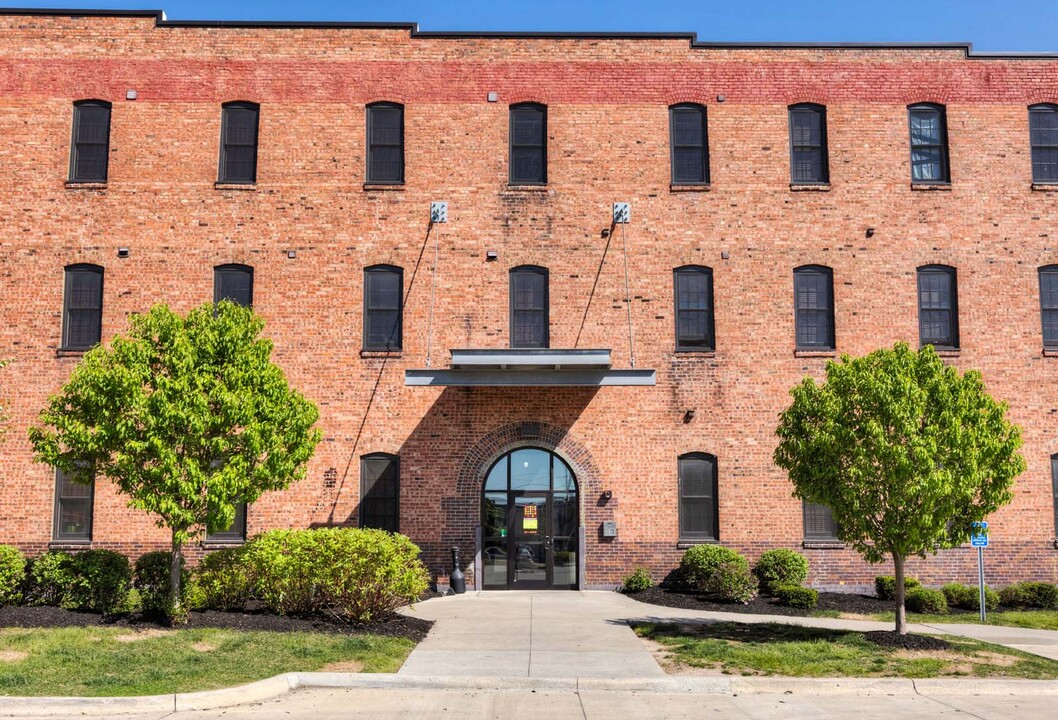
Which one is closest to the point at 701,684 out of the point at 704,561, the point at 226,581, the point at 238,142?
the point at 704,561

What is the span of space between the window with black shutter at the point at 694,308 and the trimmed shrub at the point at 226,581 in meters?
10.00

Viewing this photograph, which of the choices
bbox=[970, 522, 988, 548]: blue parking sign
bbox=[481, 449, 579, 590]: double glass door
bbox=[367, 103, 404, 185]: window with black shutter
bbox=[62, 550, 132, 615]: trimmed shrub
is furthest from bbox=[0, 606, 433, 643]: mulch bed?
bbox=[367, 103, 404, 185]: window with black shutter

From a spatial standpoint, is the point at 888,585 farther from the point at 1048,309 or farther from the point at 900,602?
the point at 1048,309

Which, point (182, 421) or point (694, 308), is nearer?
point (182, 421)

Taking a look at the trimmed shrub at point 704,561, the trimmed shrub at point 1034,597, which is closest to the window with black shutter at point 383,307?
the trimmed shrub at point 704,561

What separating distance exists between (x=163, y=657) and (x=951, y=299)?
56.1ft

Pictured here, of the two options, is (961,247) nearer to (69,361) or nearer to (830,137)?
(830,137)

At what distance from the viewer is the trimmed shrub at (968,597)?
18.2 meters

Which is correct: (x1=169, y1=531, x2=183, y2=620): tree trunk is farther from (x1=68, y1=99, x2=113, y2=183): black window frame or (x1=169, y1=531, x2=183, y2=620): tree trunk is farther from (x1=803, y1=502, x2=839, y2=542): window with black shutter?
(x1=803, y1=502, x2=839, y2=542): window with black shutter

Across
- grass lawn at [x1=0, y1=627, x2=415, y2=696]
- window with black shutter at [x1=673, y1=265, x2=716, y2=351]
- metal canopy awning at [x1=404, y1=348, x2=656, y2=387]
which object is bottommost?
grass lawn at [x1=0, y1=627, x2=415, y2=696]

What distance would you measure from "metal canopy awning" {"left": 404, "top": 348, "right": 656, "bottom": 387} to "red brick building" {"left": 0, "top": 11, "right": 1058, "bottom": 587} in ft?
1.27

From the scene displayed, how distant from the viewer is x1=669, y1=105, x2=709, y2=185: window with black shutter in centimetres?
2086

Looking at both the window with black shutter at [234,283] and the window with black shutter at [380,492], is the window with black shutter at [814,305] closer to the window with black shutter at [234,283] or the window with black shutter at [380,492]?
the window with black shutter at [380,492]

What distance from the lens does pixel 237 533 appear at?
19.8m
